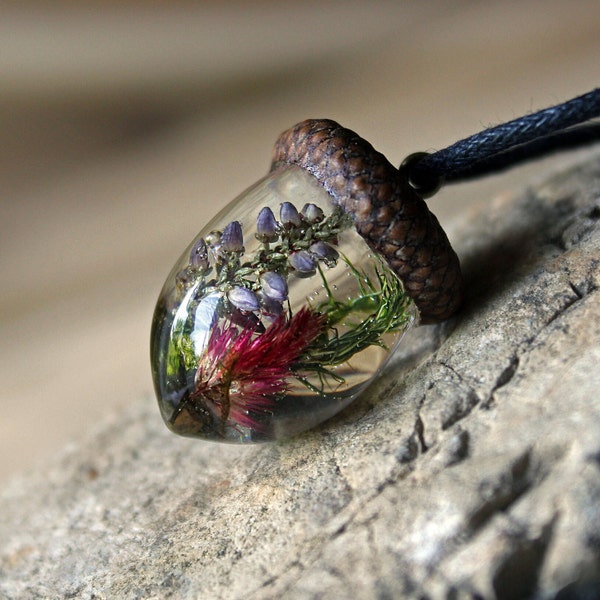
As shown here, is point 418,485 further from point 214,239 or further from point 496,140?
point 496,140

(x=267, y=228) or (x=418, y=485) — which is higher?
(x=267, y=228)

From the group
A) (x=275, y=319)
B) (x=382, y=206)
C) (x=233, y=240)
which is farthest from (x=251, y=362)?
(x=382, y=206)

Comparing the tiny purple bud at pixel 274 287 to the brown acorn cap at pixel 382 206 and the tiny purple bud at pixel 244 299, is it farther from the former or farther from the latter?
the brown acorn cap at pixel 382 206

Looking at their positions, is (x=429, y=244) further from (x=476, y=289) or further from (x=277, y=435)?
(x=277, y=435)

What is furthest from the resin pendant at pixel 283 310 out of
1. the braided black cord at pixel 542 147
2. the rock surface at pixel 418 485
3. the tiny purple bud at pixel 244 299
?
the braided black cord at pixel 542 147

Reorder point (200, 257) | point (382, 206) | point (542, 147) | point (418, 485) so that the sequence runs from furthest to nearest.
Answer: point (542, 147)
point (200, 257)
point (382, 206)
point (418, 485)

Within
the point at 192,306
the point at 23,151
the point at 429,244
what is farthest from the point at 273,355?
the point at 23,151

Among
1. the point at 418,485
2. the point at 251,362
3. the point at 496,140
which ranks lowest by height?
the point at 418,485

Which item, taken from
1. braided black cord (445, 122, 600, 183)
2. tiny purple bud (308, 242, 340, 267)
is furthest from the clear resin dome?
braided black cord (445, 122, 600, 183)
